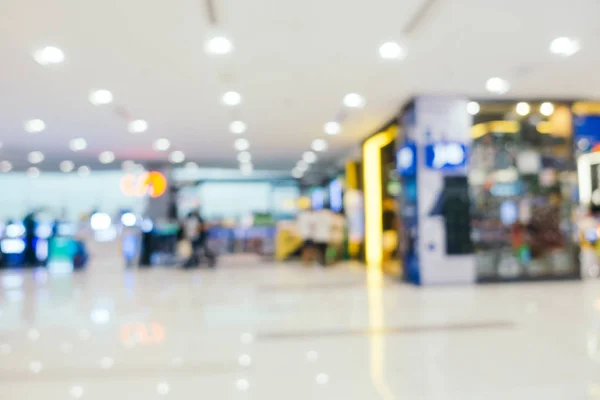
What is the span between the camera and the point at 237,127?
32.5ft

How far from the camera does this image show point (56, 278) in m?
10.2

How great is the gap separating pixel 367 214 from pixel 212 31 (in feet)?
25.7

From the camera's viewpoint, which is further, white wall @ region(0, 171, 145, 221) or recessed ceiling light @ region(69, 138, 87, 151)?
white wall @ region(0, 171, 145, 221)

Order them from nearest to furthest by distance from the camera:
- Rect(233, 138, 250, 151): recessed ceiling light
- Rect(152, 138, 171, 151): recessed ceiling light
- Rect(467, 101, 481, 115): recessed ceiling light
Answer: Rect(467, 101, 481, 115): recessed ceiling light, Rect(152, 138, 171, 151): recessed ceiling light, Rect(233, 138, 250, 151): recessed ceiling light

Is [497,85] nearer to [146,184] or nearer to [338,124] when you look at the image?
[338,124]

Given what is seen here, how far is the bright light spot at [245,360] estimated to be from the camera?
11.6ft

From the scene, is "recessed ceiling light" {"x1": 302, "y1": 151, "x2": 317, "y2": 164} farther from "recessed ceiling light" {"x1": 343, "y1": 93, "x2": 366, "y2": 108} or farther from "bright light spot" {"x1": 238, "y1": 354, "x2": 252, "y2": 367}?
"bright light spot" {"x1": 238, "y1": 354, "x2": 252, "y2": 367}

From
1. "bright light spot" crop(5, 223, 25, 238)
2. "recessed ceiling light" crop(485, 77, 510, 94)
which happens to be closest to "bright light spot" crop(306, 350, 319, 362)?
"recessed ceiling light" crop(485, 77, 510, 94)

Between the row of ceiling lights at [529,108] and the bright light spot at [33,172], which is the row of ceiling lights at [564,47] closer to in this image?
the row of ceiling lights at [529,108]

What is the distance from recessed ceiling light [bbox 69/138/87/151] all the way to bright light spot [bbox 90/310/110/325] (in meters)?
6.33

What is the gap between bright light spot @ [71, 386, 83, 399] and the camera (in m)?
2.95

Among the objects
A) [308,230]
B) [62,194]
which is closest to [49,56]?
[308,230]

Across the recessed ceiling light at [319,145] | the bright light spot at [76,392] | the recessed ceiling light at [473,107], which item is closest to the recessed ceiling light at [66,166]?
the recessed ceiling light at [319,145]

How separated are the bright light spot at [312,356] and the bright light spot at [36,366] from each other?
6.42 feet
